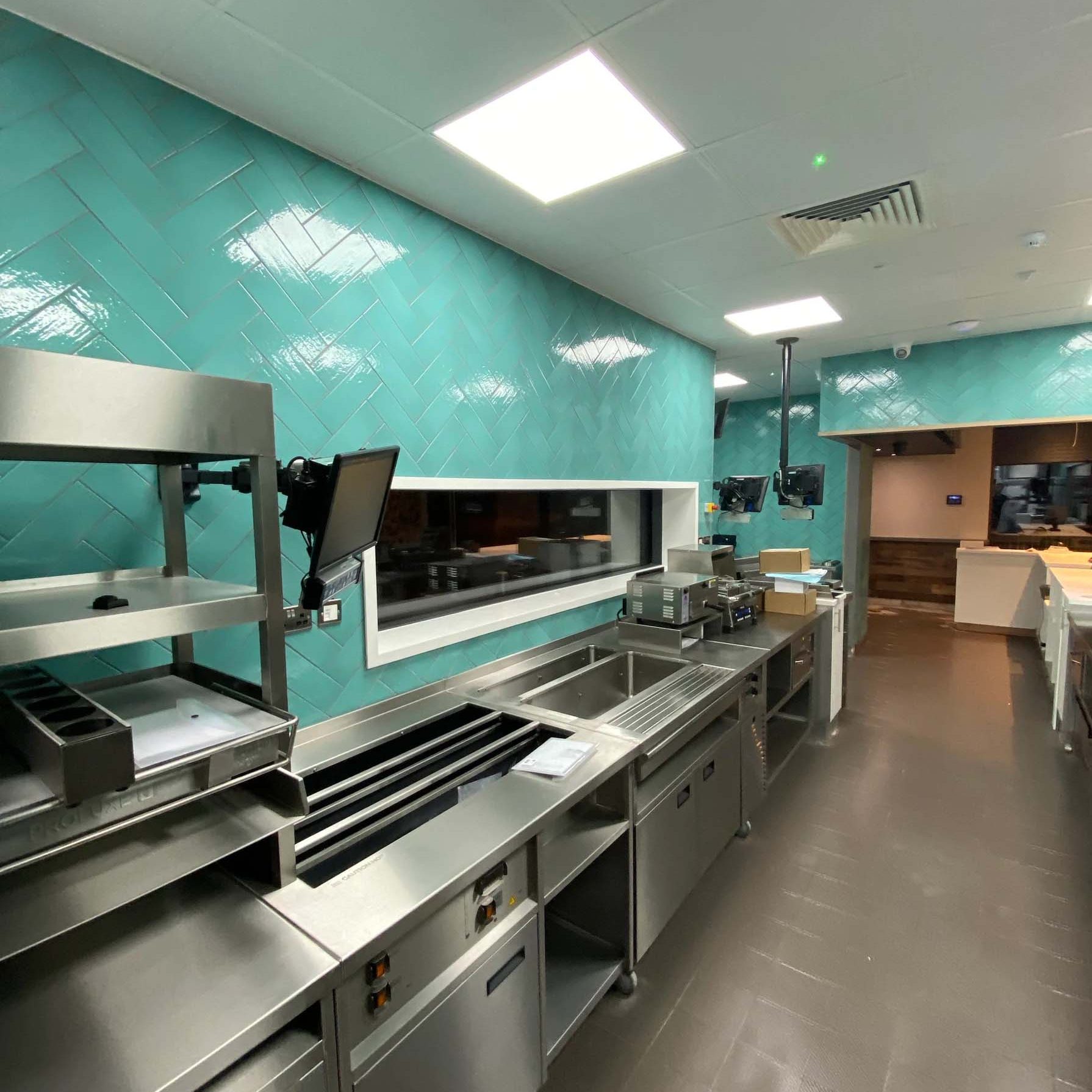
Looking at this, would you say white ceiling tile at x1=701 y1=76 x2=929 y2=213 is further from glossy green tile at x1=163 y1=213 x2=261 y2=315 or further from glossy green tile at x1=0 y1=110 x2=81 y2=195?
glossy green tile at x1=0 y1=110 x2=81 y2=195

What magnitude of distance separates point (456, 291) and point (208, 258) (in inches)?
35.5

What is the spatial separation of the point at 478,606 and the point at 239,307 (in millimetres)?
1448

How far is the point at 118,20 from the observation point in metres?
1.24

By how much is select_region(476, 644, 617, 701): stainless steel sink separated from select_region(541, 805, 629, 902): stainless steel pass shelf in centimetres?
59

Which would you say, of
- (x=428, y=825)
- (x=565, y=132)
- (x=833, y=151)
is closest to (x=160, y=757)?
(x=428, y=825)

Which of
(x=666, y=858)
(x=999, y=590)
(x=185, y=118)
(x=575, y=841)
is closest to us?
(x=185, y=118)

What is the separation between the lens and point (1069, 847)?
2.54 meters

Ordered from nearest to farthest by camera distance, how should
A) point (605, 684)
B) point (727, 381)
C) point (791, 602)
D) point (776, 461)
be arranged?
point (605, 684) < point (791, 602) < point (727, 381) < point (776, 461)

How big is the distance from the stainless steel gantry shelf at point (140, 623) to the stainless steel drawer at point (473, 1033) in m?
0.47

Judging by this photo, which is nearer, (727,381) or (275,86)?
(275,86)

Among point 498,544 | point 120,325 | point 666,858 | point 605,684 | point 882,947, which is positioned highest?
point 120,325

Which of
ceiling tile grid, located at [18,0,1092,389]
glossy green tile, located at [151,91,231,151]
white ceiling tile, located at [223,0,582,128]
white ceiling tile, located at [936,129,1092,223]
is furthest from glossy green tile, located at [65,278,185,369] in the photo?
white ceiling tile, located at [936,129,1092,223]

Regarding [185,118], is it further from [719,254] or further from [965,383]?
[965,383]

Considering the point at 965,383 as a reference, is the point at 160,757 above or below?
below
